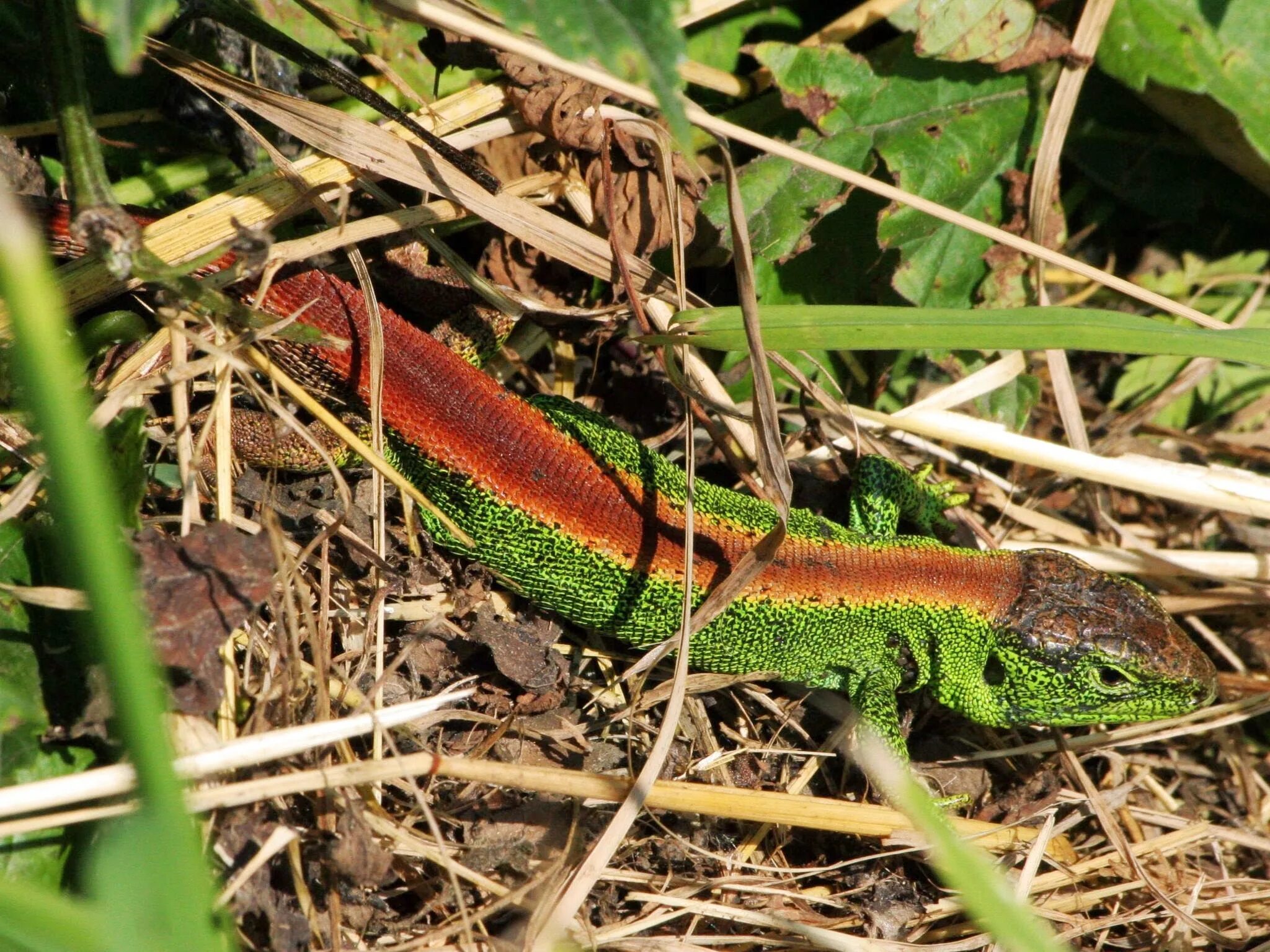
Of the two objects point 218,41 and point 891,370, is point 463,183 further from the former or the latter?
point 891,370

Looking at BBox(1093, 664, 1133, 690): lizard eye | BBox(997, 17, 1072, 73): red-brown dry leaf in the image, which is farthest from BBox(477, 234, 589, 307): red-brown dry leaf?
BBox(1093, 664, 1133, 690): lizard eye

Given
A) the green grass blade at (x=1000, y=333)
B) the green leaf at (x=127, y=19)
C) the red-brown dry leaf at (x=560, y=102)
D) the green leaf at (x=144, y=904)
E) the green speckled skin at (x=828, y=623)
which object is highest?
the green leaf at (x=127, y=19)

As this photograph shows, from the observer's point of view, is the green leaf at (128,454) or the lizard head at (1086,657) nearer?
the green leaf at (128,454)

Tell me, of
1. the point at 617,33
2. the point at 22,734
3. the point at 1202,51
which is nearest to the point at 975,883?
the point at 617,33

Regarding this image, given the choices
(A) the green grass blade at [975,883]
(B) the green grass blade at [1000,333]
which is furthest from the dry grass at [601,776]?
(A) the green grass blade at [975,883]

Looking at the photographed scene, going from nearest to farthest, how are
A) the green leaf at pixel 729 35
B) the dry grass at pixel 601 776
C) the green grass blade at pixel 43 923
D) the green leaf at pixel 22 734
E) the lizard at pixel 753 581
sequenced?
the green grass blade at pixel 43 923
the green leaf at pixel 22 734
the dry grass at pixel 601 776
the lizard at pixel 753 581
the green leaf at pixel 729 35

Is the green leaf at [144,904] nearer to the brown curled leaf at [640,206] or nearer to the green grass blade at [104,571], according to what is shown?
the green grass blade at [104,571]

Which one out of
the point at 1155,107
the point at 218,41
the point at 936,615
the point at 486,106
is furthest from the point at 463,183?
the point at 1155,107
